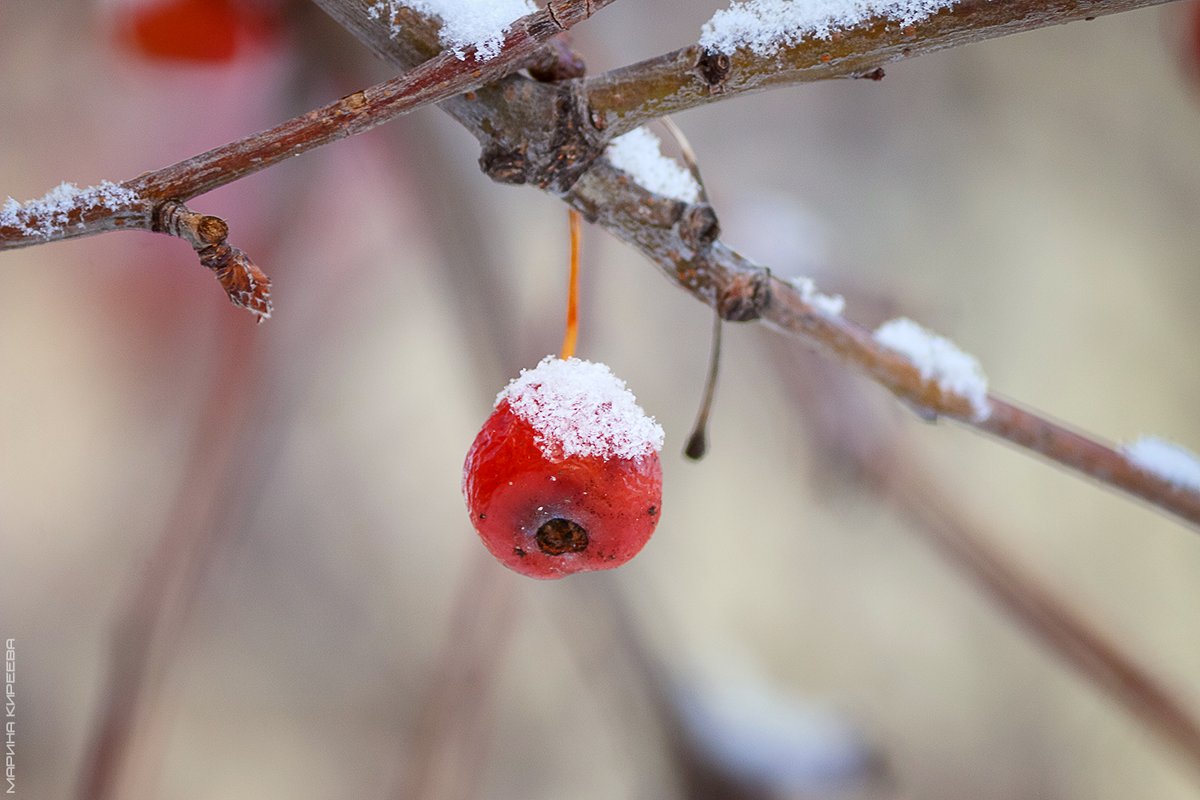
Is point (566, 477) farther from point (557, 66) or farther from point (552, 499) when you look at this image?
point (557, 66)

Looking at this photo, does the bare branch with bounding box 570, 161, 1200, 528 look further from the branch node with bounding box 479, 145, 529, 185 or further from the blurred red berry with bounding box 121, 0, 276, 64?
the blurred red berry with bounding box 121, 0, 276, 64

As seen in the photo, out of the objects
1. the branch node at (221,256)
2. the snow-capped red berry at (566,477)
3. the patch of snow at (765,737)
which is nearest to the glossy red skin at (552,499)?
the snow-capped red berry at (566,477)

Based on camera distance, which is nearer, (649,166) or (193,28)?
(649,166)

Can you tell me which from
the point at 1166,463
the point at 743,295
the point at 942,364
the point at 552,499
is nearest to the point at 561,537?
the point at 552,499

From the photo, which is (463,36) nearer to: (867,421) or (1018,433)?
(1018,433)

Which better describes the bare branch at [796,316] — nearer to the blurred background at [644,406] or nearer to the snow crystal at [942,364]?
the snow crystal at [942,364]

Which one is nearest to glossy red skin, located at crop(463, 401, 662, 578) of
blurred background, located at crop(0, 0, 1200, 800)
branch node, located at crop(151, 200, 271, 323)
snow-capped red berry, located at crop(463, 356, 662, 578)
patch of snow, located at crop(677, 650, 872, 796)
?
snow-capped red berry, located at crop(463, 356, 662, 578)

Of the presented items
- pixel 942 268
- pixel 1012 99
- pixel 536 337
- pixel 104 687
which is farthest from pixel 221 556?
pixel 1012 99
